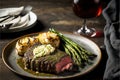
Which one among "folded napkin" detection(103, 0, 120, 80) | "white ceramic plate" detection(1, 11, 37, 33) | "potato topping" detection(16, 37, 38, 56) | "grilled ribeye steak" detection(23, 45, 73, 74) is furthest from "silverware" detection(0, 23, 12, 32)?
"folded napkin" detection(103, 0, 120, 80)

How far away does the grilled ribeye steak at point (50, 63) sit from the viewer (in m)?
0.89

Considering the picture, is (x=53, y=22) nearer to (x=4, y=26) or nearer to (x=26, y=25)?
(x=26, y=25)

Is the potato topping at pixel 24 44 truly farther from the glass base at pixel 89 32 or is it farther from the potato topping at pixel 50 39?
the glass base at pixel 89 32

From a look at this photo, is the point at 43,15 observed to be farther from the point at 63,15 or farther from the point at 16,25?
the point at 16,25

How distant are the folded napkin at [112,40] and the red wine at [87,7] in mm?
93

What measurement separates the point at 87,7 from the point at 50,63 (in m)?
0.36

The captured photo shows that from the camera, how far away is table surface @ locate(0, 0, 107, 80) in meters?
0.94

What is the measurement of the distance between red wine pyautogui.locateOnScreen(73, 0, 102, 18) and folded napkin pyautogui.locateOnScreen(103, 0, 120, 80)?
3.6 inches

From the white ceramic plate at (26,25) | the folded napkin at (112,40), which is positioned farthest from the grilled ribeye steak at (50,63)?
the white ceramic plate at (26,25)

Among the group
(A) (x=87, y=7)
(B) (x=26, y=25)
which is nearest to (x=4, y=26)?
(B) (x=26, y=25)

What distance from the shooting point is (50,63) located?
885mm

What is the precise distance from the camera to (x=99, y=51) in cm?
102

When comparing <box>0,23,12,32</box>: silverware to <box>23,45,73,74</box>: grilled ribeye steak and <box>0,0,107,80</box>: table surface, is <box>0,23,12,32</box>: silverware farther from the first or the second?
<box>23,45,73,74</box>: grilled ribeye steak

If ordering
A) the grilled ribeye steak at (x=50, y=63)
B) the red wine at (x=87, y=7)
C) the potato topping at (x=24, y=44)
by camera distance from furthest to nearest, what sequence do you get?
the red wine at (x=87, y=7)
the potato topping at (x=24, y=44)
the grilled ribeye steak at (x=50, y=63)
